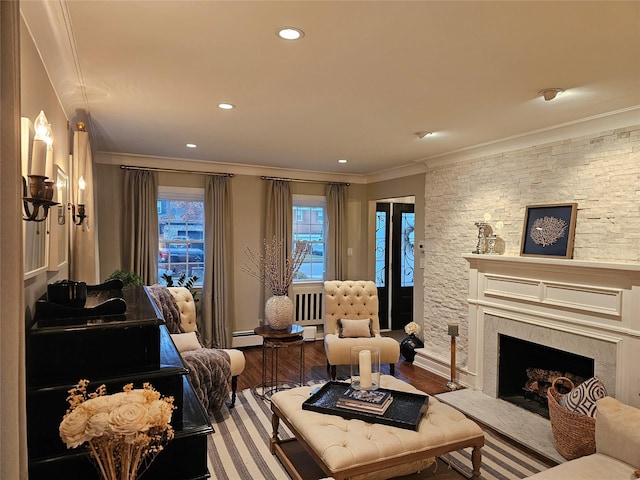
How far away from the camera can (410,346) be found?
510 cm

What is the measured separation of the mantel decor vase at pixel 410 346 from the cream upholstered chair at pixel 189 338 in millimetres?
2209

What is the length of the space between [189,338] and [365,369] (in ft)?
5.47

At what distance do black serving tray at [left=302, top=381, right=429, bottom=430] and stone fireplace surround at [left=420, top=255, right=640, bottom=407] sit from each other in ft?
4.56

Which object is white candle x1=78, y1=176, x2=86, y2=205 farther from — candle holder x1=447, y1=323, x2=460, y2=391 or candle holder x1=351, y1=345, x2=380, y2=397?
candle holder x1=447, y1=323, x2=460, y2=391

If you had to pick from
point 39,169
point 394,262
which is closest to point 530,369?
point 394,262

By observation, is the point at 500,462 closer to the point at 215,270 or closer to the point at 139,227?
the point at 215,270

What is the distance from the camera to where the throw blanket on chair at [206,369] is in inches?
128

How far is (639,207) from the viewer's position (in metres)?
2.98

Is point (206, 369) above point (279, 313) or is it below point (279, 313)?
below

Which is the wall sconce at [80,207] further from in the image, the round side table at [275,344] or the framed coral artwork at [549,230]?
the framed coral artwork at [549,230]

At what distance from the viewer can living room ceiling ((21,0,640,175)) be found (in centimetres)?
173

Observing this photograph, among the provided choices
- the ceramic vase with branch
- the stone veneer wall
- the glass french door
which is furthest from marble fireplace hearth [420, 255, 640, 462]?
the glass french door

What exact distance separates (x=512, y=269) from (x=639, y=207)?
1.08m

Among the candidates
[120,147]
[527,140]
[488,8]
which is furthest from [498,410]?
[120,147]
